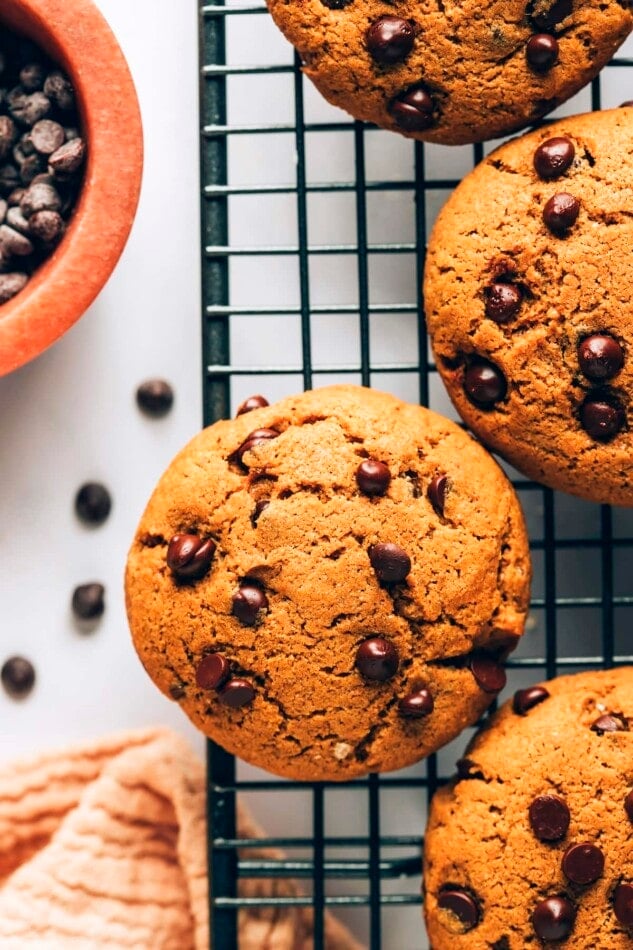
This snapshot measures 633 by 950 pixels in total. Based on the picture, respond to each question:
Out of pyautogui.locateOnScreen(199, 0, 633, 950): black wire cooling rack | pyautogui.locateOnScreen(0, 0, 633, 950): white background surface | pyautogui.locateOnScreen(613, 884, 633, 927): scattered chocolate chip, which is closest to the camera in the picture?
pyautogui.locateOnScreen(613, 884, 633, 927): scattered chocolate chip

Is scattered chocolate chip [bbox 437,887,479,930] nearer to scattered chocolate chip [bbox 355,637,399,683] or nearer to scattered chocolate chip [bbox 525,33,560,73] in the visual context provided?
scattered chocolate chip [bbox 355,637,399,683]

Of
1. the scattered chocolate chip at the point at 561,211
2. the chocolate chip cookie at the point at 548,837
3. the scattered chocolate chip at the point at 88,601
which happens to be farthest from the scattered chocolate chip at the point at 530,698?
the scattered chocolate chip at the point at 88,601

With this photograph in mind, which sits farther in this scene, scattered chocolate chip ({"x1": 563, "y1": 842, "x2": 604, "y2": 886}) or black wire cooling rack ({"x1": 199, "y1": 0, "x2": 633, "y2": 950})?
black wire cooling rack ({"x1": 199, "y1": 0, "x2": 633, "y2": 950})

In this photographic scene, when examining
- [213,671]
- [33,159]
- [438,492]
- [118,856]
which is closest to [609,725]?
[438,492]

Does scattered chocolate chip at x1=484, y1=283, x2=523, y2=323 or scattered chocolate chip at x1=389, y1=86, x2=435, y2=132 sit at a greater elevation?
scattered chocolate chip at x1=389, y1=86, x2=435, y2=132

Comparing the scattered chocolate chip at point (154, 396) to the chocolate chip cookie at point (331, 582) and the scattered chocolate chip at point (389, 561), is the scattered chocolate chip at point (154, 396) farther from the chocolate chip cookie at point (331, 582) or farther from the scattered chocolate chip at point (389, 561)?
the scattered chocolate chip at point (389, 561)

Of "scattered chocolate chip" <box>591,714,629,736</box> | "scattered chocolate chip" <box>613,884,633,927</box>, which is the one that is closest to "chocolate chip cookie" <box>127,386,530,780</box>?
"scattered chocolate chip" <box>591,714,629,736</box>

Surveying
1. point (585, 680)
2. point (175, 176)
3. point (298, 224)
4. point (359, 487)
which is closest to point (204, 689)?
point (359, 487)
